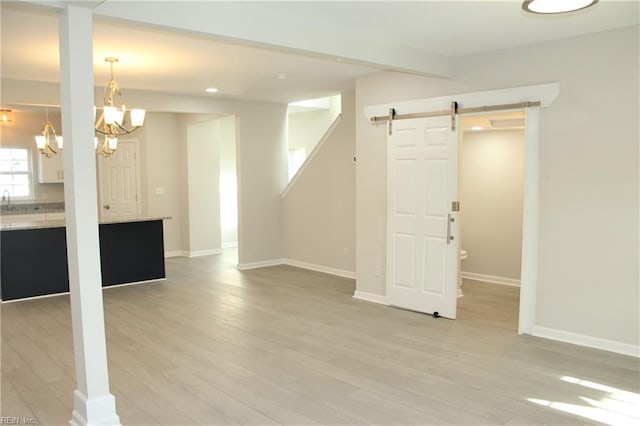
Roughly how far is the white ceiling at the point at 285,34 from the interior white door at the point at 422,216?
0.74 meters

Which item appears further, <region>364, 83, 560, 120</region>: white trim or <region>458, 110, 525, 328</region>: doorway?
<region>458, 110, 525, 328</region>: doorway

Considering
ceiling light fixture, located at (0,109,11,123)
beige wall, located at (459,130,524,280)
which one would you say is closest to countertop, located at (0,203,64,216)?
ceiling light fixture, located at (0,109,11,123)

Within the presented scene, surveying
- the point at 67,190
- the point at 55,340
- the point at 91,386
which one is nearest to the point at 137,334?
the point at 55,340

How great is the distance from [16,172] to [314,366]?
25.0ft

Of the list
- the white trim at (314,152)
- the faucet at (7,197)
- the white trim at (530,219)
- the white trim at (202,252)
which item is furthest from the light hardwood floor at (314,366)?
the faucet at (7,197)

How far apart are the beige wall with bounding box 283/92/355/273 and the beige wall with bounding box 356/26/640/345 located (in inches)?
105

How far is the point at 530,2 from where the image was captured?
2.60m

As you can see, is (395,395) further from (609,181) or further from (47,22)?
(47,22)

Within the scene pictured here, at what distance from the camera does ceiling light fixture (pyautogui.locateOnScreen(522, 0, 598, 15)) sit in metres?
2.61

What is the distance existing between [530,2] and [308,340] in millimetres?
3129

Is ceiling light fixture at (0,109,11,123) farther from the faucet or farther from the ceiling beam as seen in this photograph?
the ceiling beam

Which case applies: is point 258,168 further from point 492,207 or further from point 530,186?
point 530,186

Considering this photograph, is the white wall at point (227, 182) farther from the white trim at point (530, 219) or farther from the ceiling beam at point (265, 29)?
the white trim at point (530, 219)

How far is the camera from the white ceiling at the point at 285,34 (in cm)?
A: 324
